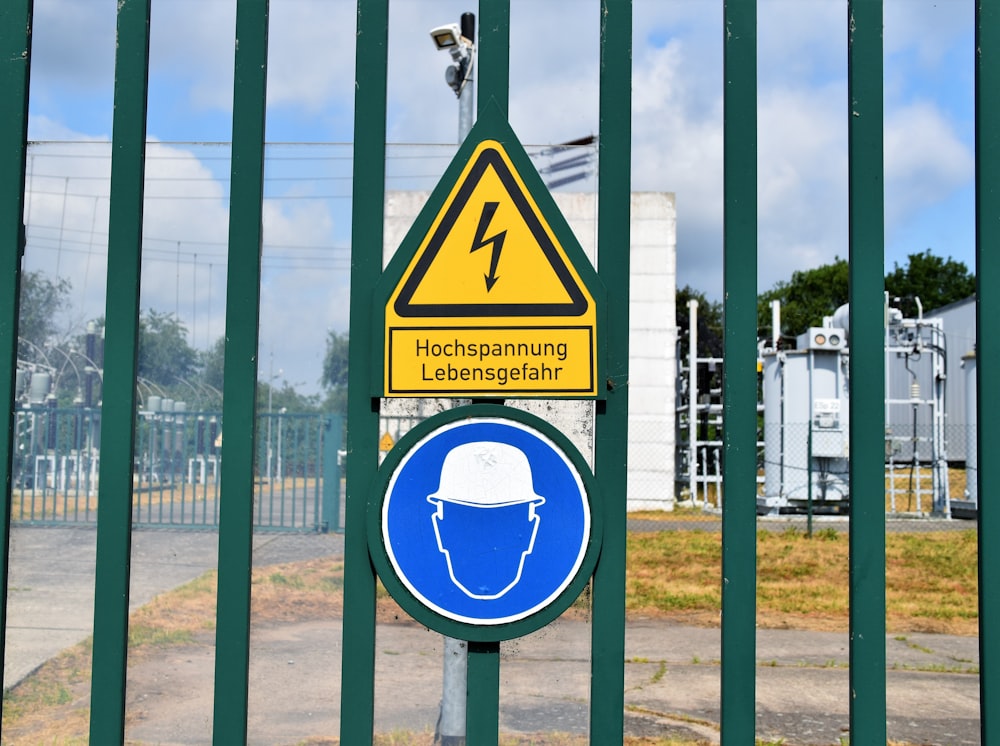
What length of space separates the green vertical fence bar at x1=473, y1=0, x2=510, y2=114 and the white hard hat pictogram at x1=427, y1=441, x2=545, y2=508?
67 cm

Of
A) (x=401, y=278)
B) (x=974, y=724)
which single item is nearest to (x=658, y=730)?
(x=974, y=724)

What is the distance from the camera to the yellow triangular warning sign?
1.89 metres

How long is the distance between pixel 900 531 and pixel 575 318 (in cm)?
1443

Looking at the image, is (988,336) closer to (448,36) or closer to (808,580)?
(448,36)

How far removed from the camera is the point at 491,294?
189 centimetres

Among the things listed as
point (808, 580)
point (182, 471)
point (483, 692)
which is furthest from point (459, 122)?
point (182, 471)

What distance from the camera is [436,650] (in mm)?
7129

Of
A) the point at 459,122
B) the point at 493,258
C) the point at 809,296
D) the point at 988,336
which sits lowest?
the point at 988,336

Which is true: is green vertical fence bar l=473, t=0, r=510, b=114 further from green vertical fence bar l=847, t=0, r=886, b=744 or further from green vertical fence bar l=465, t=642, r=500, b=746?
green vertical fence bar l=465, t=642, r=500, b=746

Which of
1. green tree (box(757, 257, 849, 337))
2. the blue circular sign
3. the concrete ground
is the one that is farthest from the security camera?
green tree (box(757, 257, 849, 337))

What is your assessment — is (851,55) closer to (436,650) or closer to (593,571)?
(593,571)

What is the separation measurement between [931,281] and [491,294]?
2357 inches

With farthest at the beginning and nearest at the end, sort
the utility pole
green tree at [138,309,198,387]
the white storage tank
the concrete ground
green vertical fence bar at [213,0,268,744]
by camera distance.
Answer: the white storage tank < green tree at [138,309,198,387] < the concrete ground < the utility pole < green vertical fence bar at [213,0,268,744]

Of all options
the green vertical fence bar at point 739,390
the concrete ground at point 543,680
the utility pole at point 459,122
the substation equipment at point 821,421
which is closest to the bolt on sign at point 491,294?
the green vertical fence bar at point 739,390
